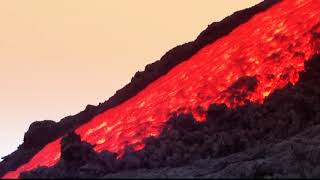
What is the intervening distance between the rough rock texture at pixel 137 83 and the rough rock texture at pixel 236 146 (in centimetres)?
671

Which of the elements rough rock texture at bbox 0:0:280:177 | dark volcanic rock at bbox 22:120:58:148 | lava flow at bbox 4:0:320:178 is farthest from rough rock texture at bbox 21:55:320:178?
dark volcanic rock at bbox 22:120:58:148

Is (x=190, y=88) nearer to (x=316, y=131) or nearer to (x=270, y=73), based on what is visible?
(x=270, y=73)

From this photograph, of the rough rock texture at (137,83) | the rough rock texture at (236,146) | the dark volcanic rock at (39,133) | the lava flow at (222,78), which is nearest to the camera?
the rough rock texture at (236,146)

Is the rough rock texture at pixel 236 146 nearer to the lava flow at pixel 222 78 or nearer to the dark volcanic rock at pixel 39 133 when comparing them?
the lava flow at pixel 222 78

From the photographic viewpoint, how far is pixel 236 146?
56.7ft

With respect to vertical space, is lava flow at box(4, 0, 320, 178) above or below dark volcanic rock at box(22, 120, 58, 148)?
below

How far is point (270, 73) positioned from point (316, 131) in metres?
4.06

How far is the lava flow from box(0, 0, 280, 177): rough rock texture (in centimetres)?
67

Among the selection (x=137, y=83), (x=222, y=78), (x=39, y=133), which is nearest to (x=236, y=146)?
(x=222, y=78)

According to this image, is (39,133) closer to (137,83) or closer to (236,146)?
(137,83)

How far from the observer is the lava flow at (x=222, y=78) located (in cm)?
2019

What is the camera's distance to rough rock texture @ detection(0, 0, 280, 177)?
26188 millimetres

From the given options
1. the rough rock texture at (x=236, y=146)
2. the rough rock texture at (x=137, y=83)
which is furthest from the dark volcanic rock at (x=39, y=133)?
the rough rock texture at (x=236, y=146)

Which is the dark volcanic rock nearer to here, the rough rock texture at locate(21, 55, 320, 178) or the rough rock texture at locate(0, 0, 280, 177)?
the rough rock texture at locate(0, 0, 280, 177)
